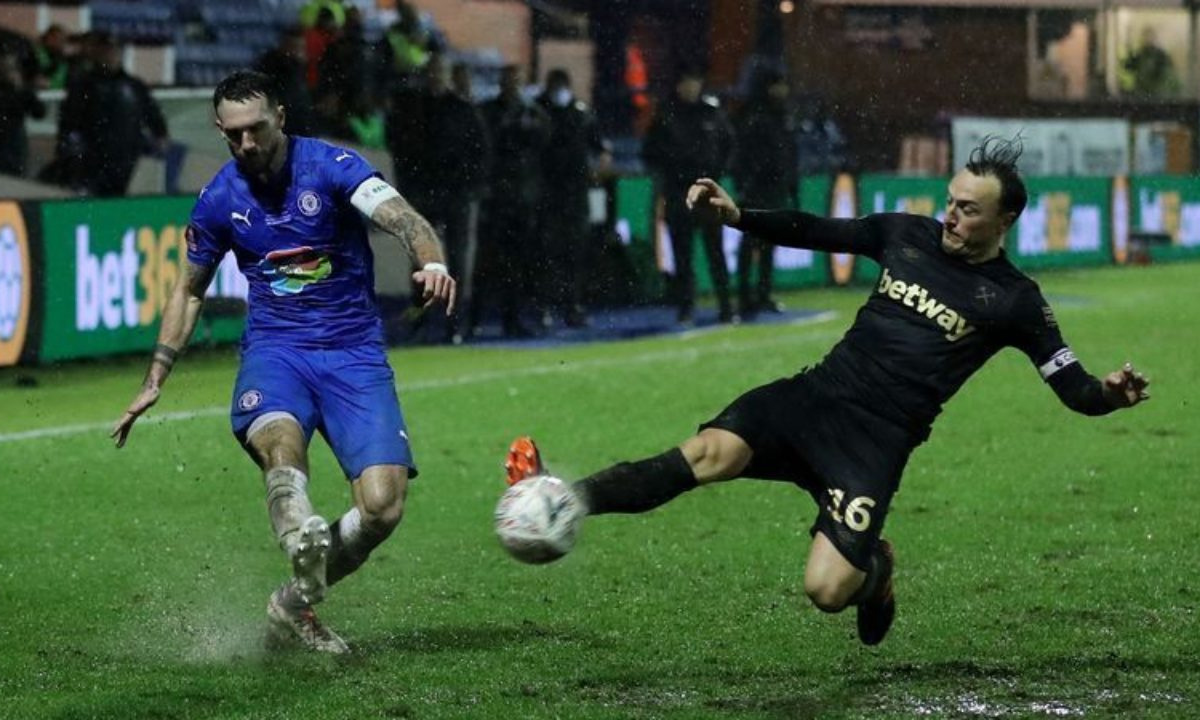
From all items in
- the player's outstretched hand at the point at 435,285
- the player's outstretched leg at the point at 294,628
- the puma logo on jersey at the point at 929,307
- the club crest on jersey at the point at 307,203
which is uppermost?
the club crest on jersey at the point at 307,203

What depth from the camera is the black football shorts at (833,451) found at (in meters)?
7.54

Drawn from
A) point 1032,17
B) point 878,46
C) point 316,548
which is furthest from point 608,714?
point 1032,17

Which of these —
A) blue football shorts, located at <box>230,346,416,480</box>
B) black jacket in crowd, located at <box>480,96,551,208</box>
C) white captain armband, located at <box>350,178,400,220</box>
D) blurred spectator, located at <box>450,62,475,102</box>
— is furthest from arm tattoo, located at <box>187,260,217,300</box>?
black jacket in crowd, located at <box>480,96,551,208</box>

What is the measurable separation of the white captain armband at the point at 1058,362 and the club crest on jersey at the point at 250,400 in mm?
2592

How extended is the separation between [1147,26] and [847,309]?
15343 millimetres

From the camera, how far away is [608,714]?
23.1ft

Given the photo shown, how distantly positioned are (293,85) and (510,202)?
228 cm

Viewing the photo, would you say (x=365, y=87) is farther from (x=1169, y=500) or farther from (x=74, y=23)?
(x=1169, y=500)

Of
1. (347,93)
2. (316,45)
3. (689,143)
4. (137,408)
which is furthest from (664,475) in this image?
(689,143)

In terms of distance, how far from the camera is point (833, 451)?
7605mm

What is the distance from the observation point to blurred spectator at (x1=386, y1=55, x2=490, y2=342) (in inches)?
771

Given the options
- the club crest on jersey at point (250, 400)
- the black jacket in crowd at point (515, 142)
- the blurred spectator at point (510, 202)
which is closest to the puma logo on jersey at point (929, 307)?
the club crest on jersey at point (250, 400)

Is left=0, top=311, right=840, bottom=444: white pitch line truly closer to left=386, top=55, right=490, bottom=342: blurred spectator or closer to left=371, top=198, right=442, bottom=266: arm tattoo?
left=386, top=55, right=490, bottom=342: blurred spectator

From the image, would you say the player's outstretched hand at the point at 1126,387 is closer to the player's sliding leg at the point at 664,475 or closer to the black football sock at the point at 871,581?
the black football sock at the point at 871,581
